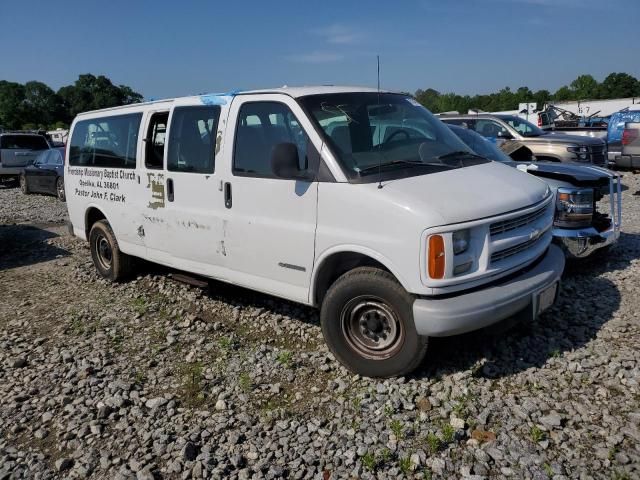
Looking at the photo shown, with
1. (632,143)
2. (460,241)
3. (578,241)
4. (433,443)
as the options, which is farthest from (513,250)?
(632,143)

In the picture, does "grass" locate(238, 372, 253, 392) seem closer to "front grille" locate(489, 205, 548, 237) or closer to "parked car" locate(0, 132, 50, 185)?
"front grille" locate(489, 205, 548, 237)

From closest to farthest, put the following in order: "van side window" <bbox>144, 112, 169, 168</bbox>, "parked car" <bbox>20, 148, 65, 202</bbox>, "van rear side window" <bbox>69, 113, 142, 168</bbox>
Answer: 1. "van side window" <bbox>144, 112, 169, 168</bbox>
2. "van rear side window" <bbox>69, 113, 142, 168</bbox>
3. "parked car" <bbox>20, 148, 65, 202</bbox>

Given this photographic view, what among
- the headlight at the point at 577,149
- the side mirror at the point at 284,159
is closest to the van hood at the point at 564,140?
the headlight at the point at 577,149

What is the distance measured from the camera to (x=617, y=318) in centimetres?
475

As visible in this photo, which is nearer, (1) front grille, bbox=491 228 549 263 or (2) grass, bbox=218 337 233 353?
(1) front grille, bbox=491 228 549 263

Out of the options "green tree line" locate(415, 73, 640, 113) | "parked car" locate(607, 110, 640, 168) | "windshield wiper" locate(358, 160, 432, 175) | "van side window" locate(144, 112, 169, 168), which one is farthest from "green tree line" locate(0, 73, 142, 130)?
"windshield wiper" locate(358, 160, 432, 175)

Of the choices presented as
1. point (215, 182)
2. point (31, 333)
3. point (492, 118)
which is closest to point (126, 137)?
point (215, 182)

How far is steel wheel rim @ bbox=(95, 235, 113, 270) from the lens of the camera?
21.9 feet

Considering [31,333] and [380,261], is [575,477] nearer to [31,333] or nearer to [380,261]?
[380,261]

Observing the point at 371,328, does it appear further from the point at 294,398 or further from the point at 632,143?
the point at 632,143

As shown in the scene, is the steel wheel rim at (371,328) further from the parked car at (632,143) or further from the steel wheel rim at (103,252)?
the parked car at (632,143)

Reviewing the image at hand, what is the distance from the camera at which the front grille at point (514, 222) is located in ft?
11.7

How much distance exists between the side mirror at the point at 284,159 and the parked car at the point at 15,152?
16888mm

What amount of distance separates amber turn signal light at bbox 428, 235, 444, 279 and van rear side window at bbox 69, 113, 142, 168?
3692 millimetres
